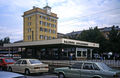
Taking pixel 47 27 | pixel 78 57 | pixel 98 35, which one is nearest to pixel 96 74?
pixel 78 57

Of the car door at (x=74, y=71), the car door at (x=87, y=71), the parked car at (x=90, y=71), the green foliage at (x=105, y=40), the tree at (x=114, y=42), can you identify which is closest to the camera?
the parked car at (x=90, y=71)

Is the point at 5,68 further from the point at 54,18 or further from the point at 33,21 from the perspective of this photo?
the point at 54,18

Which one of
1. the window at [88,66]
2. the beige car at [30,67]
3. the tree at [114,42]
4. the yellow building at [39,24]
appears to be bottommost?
the beige car at [30,67]

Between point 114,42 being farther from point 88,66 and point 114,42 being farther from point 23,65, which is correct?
point 88,66

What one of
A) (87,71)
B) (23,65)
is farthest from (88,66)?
(23,65)

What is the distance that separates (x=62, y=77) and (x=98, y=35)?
1953 inches

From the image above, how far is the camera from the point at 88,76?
10117 mm

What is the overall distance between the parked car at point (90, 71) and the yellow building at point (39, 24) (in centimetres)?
5735

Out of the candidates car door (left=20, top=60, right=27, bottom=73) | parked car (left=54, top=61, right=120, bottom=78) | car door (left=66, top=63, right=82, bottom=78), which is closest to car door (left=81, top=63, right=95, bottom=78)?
parked car (left=54, top=61, right=120, bottom=78)

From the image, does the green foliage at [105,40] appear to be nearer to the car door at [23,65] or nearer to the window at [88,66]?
the car door at [23,65]

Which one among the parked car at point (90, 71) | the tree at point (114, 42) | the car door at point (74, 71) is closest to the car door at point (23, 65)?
the parked car at point (90, 71)

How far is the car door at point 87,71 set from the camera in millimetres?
9991

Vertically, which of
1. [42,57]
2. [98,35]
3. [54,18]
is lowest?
[42,57]

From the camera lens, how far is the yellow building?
227ft
